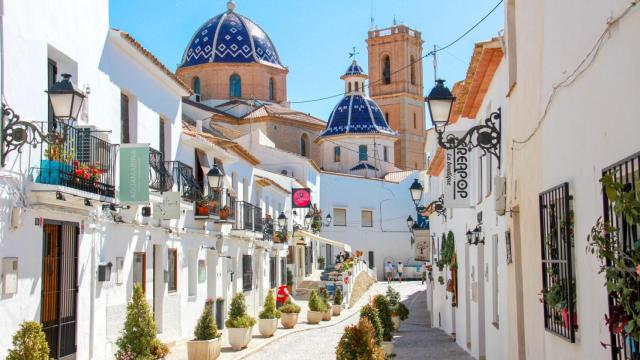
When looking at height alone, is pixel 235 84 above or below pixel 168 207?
above

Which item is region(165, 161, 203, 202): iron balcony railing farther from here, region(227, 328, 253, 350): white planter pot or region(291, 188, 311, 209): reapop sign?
region(291, 188, 311, 209): reapop sign

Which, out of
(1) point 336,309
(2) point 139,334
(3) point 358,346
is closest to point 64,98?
(2) point 139,334

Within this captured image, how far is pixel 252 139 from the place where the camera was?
48.9 m

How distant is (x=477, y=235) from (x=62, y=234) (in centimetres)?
684

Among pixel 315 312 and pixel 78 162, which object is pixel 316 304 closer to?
pixel 315 312

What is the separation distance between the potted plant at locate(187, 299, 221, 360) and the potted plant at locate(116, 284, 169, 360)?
8.76 feet

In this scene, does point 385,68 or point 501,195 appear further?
point 385,68

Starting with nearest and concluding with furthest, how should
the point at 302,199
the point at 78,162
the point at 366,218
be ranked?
1. the point at 78,162
2. the point at 302,199
3. the point at 366,218

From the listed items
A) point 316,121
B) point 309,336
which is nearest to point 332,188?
point 316,121

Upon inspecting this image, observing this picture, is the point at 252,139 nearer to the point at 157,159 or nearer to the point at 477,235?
the point at 157,159

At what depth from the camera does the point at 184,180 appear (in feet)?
63.0

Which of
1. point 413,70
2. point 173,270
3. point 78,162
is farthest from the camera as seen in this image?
point 413,70

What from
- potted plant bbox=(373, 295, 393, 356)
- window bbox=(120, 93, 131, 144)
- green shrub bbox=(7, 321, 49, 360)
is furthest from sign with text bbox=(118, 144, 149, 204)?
green shrub bbox=(7, 321, 49, 360)

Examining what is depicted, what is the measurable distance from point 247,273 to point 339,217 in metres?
31.2
